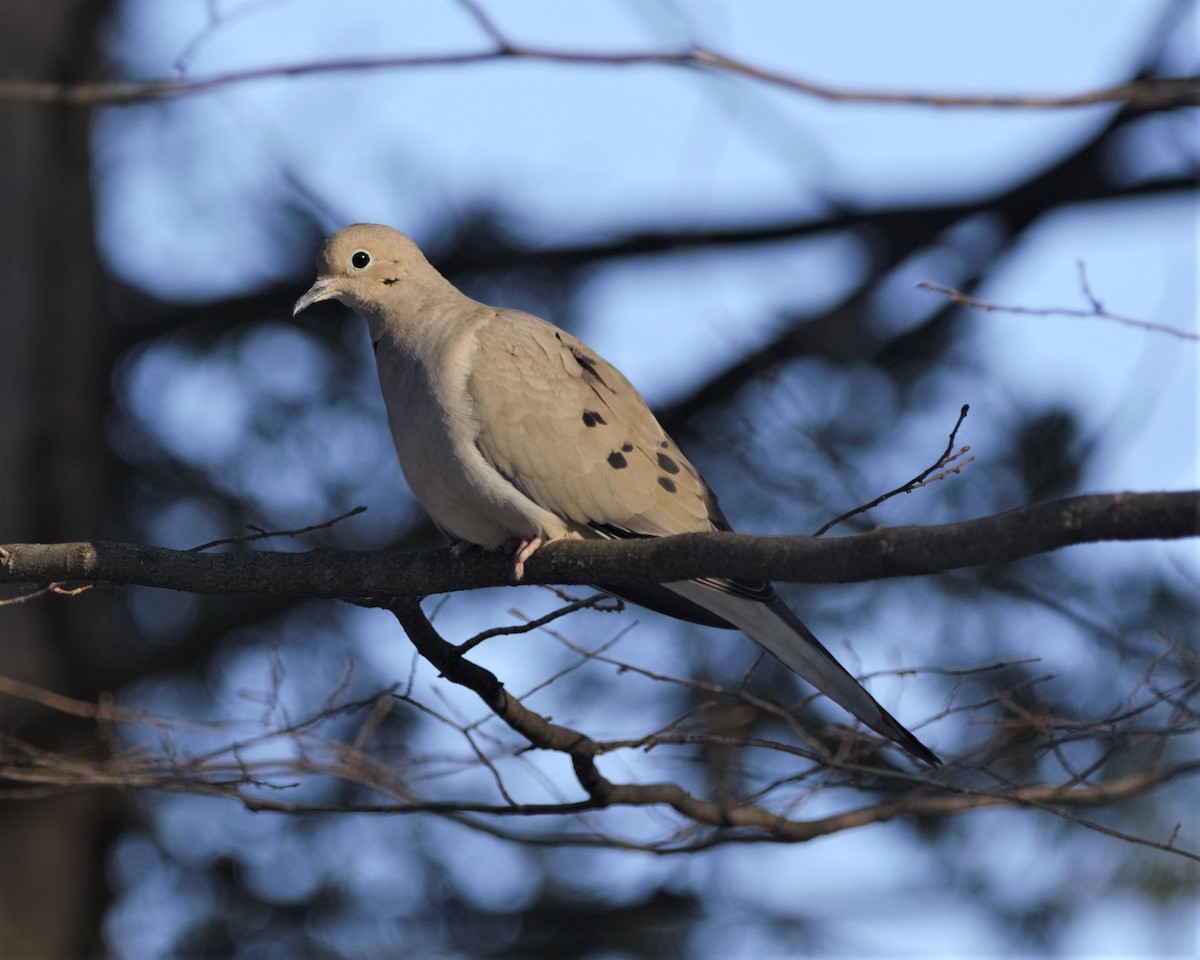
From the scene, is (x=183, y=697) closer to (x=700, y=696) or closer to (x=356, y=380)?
(x=356, y=380)

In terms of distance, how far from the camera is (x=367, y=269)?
14.1ft

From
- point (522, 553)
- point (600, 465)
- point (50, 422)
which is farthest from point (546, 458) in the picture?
point (50, 422)

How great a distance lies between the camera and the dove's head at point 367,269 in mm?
4262

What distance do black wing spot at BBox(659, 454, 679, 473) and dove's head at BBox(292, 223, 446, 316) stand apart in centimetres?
97

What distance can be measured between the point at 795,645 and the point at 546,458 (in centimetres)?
82

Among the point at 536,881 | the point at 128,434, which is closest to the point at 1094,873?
the point at 536,881

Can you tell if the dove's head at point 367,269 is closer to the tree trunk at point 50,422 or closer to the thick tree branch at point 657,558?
the thick tree branch at point 657,558

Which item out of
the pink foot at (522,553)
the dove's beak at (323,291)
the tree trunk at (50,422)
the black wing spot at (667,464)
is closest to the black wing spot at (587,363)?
the black wing spot at (667,464)

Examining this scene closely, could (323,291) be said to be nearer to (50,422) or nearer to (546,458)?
(546,458)

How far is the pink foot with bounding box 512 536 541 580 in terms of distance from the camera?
10.7 feet

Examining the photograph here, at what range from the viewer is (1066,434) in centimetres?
542

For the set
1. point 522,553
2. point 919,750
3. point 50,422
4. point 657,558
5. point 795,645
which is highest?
point 50,422

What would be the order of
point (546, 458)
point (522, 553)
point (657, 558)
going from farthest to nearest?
point (546, 458), point (522, 553), point (657, 558)

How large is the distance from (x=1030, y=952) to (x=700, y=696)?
1.85m
